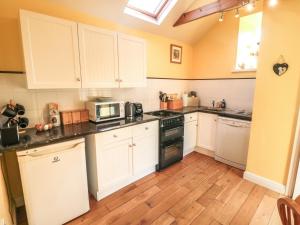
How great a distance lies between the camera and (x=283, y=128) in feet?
6.87

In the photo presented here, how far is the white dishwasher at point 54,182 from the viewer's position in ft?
4.72

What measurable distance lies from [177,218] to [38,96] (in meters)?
2.11

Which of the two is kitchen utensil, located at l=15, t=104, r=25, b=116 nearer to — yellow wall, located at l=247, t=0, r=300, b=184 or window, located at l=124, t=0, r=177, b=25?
window, located at l=124, t=0, r=177, b=25

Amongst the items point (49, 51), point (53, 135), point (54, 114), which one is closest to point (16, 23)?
point (49, 51)

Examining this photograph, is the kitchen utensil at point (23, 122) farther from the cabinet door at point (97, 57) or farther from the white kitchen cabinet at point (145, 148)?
the white kitchen cabinet at point (145, 148)

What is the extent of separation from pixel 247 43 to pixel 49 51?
334cm

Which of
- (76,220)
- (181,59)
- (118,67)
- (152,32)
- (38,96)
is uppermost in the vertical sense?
(152,32)

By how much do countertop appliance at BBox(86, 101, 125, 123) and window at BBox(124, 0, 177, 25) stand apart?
1400 millimetres

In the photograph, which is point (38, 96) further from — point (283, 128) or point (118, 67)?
point (283, 128)

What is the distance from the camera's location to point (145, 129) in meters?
2.37

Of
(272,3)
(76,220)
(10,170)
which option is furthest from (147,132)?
(272,3)

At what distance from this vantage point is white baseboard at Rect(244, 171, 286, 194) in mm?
2180

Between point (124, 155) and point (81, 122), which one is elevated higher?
point (81, 122)

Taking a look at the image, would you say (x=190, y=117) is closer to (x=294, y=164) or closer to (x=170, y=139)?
(x=170, y=139)
